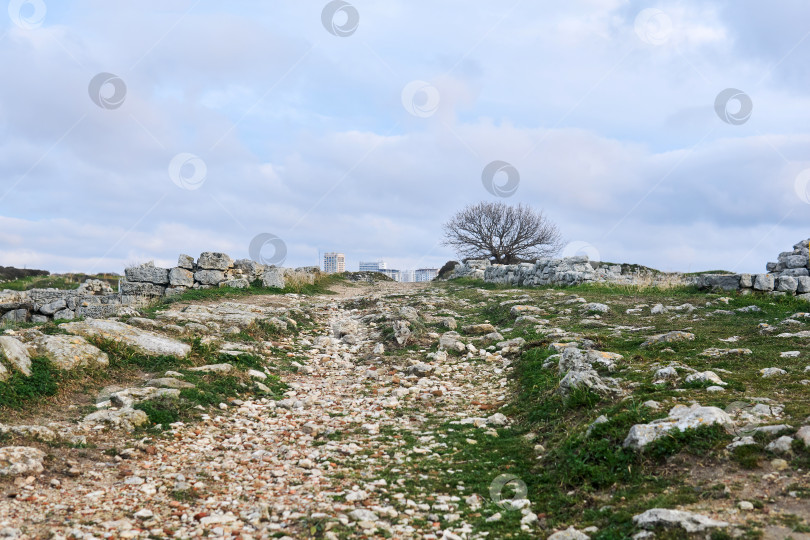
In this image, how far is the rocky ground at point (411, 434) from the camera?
14.4 feet

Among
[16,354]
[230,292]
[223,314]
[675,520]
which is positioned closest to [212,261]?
[230,292]

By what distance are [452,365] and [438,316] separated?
5.23m

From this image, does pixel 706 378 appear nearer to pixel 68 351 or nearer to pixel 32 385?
pixel 32 385

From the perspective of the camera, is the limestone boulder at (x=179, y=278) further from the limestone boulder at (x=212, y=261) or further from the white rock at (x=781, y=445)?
the white rock at (x=781, y=445)

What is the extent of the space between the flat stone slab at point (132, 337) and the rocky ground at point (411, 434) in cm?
5

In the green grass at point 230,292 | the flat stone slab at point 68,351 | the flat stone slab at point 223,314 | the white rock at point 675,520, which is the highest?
the green grass at point 230,292

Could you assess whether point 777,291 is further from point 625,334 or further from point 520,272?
point 520,272

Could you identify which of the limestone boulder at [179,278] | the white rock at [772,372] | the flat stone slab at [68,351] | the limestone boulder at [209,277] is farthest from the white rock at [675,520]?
the limestone boulder at [179,278]

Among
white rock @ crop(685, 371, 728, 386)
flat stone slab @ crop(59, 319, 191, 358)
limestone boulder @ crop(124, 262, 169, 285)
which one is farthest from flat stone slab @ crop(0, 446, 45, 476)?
limestone boulder @ crop(124, 262, 169, 285)

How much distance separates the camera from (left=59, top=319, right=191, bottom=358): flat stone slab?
9.25 meters

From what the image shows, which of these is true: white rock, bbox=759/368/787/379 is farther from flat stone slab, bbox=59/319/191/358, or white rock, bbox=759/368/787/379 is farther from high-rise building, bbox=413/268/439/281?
high-rise building, bbox=413/268/439/281

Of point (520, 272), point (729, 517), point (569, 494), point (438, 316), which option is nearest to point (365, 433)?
point (569, 494)

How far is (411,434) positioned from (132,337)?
19.5 feet

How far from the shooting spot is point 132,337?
377 inches
